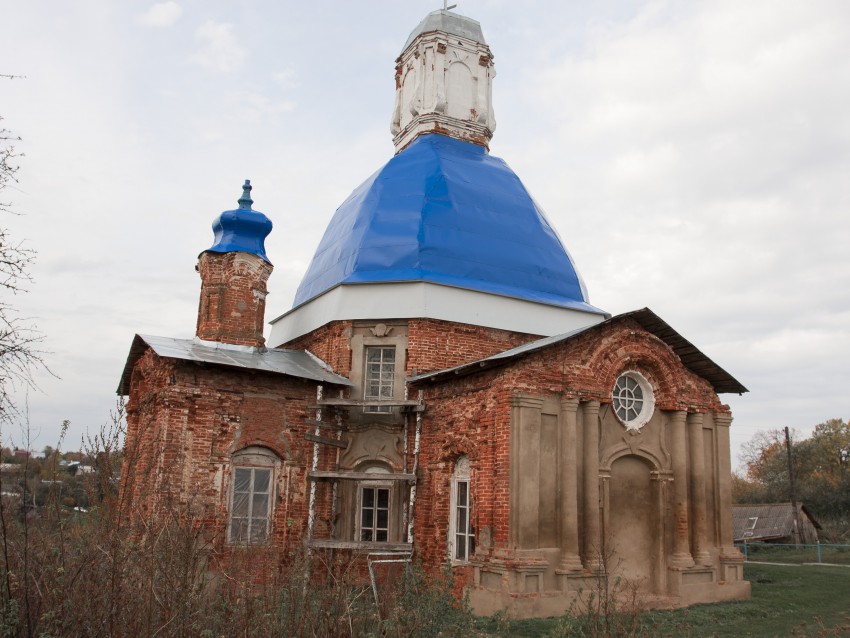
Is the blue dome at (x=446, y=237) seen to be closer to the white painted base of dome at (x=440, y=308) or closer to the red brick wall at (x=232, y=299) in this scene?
the white painted base of dome at (x=440, y=308)

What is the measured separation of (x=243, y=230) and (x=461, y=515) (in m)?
7.00

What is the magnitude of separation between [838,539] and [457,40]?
26.1m

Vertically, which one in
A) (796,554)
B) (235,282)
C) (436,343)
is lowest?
(796,554)

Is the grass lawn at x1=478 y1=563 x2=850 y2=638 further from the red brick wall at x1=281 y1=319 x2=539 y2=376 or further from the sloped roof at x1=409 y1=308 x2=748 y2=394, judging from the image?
the red brick wall at x1=281 y1=319 x2=539 y2=376

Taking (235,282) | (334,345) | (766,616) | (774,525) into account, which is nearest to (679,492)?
(766,616)

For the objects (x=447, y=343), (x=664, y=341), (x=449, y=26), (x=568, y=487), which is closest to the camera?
(x=568, y=487)

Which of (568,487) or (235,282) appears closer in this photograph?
(568,487)

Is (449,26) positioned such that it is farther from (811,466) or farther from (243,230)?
(811,466)

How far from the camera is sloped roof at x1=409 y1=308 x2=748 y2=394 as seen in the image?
11289 mm

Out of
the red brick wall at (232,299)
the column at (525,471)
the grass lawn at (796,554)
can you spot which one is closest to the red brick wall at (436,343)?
the red brick wall at (232,299)

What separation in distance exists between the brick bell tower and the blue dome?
133 cm

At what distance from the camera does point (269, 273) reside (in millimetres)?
14781

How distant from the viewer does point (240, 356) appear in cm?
1332

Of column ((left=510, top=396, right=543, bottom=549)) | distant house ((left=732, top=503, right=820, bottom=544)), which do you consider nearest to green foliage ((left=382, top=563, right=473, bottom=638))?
column ((left=510, top=396, right=543, bottom=549))
